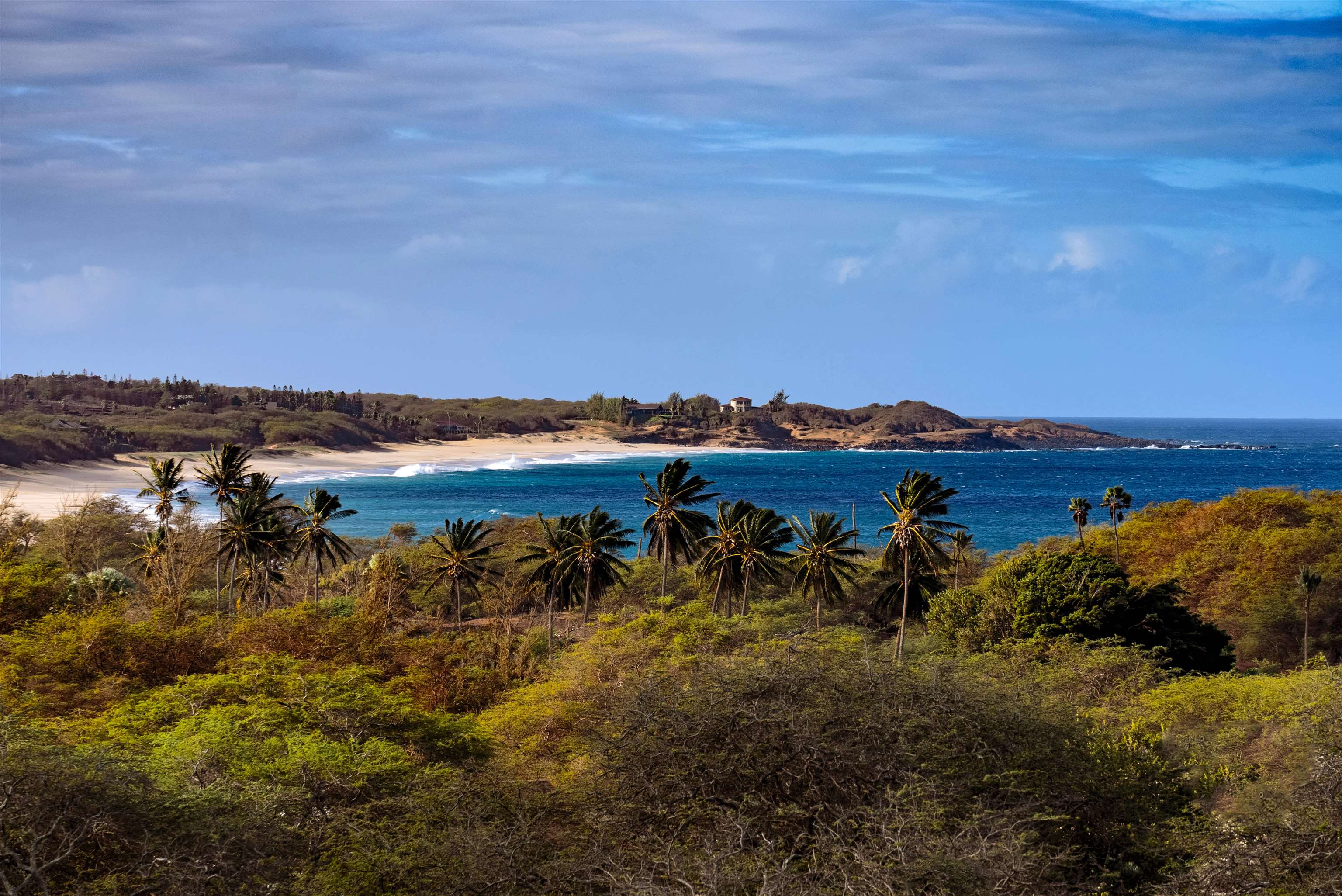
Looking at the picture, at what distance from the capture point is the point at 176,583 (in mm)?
40812

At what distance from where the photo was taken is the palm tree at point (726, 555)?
158 feet

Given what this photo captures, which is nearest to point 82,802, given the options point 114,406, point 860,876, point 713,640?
point 860,876

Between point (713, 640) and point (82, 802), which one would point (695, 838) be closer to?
point (82, 802)

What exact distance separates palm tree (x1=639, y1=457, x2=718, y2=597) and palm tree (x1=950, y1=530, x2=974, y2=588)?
1184cm

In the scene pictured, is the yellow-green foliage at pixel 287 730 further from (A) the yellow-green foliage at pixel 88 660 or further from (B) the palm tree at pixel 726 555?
(B) the palm tree at pixel 726 555

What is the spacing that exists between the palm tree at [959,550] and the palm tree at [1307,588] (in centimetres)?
1461

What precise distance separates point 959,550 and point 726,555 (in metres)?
19.7

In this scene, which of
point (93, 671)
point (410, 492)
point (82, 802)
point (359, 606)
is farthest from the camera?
point (410, 492)

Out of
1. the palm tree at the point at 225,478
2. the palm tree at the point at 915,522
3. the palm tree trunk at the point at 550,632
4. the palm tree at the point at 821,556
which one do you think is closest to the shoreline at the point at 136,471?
the palm tree at the point at 225,478

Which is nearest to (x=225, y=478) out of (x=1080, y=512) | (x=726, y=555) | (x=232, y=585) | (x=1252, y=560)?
(x=232, y=585)

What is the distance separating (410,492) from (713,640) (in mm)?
113484

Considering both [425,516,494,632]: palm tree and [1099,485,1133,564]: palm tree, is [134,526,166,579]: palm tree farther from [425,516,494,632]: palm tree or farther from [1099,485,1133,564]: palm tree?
[1099,485,1133,564]: palm tree

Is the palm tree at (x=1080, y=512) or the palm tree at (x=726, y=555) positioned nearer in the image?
the palm tree at (x=726, y=555)

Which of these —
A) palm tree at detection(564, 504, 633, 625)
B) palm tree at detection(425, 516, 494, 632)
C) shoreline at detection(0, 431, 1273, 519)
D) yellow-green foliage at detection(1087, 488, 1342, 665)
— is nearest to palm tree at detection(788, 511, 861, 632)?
palm tree at detection(564, 504, 633, 625)
